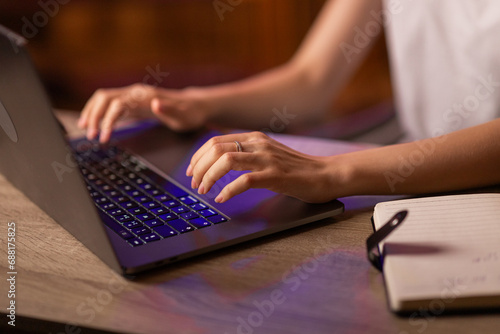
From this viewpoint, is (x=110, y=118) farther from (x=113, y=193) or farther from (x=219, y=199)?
(x=219, y=199)

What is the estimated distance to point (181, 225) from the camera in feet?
2.11

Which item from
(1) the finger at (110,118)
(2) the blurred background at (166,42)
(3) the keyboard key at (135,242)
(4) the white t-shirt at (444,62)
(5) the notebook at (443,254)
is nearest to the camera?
(5) the notebook at (443,254)

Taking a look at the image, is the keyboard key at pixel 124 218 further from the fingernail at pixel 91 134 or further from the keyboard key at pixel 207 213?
the fingernail at pixel 91 134

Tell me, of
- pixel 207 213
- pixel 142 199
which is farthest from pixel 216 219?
pixel 142 199

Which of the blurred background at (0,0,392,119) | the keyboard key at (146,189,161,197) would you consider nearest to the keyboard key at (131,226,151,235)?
the keyboard key at (146,189,161,197)

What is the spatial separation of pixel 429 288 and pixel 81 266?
362 mm

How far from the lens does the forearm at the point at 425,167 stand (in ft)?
2.33

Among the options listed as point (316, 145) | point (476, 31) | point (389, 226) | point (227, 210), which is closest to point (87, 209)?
point (227, 210)

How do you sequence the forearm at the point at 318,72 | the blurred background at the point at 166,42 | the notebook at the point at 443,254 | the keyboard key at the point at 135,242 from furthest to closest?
the blurred background at the point at 166,42
the forearm at the point at 318,72
the keyboard key at the point at 135,242
the notebook at the point at 443,254

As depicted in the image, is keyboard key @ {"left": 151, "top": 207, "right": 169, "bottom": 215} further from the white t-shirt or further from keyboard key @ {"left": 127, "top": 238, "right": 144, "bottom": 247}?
the white t-shirt

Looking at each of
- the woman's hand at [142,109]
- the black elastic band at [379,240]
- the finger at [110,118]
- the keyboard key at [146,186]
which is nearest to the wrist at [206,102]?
the woman's hand at [142,109]

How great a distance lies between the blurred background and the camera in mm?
2680

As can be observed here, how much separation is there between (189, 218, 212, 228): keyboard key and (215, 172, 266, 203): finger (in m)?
0.03

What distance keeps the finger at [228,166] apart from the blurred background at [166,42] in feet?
6.86
